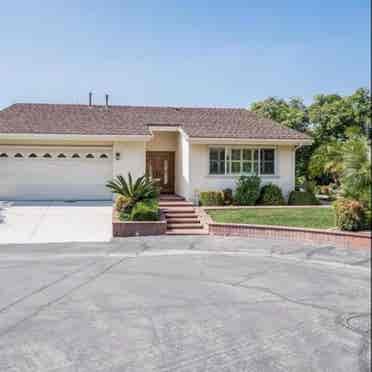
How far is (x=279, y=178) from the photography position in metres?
19.4

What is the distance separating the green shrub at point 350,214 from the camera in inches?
38.3

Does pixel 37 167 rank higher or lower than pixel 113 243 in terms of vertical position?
higher

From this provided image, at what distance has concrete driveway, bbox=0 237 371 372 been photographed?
2.31 meters

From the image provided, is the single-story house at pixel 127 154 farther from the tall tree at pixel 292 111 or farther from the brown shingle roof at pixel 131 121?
the tall tree at pixel 292 111

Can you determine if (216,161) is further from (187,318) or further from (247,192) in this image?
(187,318)

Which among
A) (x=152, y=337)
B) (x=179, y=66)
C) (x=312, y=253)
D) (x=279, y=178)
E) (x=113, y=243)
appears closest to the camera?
(x=312, y=253)

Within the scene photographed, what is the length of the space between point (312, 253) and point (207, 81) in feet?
2.78

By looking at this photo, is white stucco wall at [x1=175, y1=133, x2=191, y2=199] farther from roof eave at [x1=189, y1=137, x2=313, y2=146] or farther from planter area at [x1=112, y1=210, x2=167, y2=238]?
planter area at [x1=112, y1=210, x2=167, y2=238]

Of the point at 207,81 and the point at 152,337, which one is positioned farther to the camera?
the point at 152,337

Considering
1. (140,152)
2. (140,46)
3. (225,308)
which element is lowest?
(225,308)

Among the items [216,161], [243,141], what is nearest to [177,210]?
[216,161]

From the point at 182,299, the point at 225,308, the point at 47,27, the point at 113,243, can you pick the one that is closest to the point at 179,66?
the point at 47,27

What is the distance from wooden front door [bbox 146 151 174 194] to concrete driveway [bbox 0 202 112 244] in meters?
3.35

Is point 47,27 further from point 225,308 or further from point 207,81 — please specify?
point 225,308
